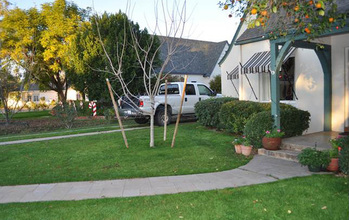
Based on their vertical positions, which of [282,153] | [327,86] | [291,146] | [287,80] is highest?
[287,80]

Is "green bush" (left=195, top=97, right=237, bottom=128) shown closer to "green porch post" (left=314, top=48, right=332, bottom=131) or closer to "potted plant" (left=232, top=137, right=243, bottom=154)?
"potted plant" (left=232, top=137, right=243, bottom=154)

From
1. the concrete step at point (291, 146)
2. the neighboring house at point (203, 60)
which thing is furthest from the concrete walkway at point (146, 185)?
the neighboring house at point (203, 60)

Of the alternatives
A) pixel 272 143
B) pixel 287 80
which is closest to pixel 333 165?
pixel 272 143

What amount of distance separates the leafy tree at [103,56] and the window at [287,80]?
9.10m

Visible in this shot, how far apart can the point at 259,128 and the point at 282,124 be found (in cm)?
82

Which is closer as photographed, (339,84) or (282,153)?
(282,153)

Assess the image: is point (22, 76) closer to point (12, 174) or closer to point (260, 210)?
point (12, 174)

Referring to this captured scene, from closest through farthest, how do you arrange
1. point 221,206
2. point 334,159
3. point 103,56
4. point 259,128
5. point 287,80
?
point 221,206 → point 334,159 → point 259,128 → point 287,80 → point 103,56

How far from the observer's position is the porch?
7097 millimetres

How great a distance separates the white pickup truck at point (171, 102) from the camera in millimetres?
13344

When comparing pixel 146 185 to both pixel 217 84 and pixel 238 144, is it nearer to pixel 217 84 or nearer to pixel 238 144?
pixel 238 144

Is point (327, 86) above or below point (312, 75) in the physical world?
below

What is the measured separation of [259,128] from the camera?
7.93 metres

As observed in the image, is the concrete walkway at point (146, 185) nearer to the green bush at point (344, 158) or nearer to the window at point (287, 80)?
the green bush at point (344, 158)
